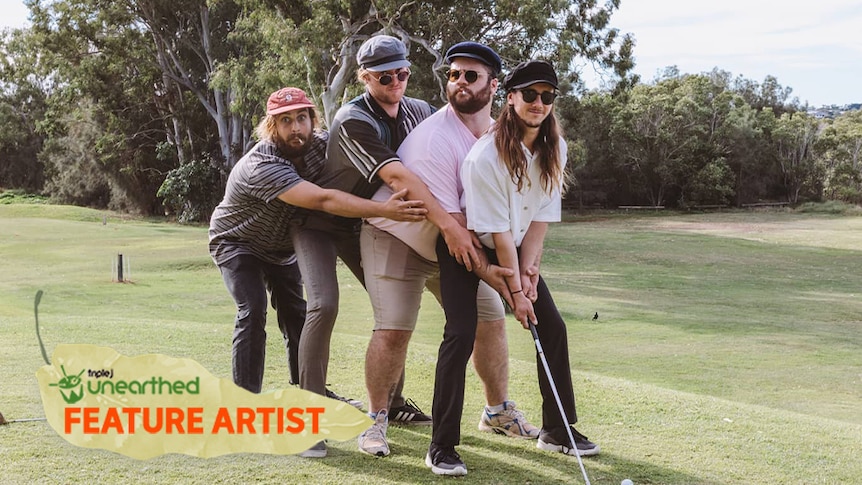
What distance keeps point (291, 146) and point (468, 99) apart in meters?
0.97

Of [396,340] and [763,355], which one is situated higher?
[396,340]

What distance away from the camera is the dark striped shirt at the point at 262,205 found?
4539 mm

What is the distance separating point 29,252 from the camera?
24812 mm

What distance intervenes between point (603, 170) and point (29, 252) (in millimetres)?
38327

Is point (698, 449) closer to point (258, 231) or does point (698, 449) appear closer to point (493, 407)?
point (493, 407)

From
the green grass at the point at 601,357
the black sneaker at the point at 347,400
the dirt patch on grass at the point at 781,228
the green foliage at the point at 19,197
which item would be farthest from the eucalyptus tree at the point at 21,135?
the black sneaker at the point at 347,400

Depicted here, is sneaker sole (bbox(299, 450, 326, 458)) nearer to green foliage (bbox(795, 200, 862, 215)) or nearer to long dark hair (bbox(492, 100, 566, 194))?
long dark hair (bbox(492, 100, 566, 194))

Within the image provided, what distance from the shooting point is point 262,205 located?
15.8 feet

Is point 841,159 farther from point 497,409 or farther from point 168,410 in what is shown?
point 168,410

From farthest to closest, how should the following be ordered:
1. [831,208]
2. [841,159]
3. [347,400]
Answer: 1. [841,159]
2. [831,208]
3. [347,400]

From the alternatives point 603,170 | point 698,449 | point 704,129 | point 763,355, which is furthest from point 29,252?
point 704,129

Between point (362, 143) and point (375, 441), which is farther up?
point (362, 143)

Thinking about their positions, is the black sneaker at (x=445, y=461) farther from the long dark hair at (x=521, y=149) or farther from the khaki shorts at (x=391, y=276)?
the long dark hair at (x=521, y=149)

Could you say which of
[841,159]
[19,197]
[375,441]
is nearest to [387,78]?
[375,441]
